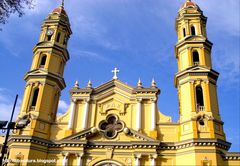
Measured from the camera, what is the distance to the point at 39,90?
27219mm

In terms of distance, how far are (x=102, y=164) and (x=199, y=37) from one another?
50.4ft

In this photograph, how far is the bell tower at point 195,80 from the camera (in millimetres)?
23719

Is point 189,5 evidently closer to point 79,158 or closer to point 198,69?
point 198,69

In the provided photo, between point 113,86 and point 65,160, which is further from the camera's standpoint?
point 113,86

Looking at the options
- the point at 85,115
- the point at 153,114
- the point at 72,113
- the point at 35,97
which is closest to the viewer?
the point at 153,114

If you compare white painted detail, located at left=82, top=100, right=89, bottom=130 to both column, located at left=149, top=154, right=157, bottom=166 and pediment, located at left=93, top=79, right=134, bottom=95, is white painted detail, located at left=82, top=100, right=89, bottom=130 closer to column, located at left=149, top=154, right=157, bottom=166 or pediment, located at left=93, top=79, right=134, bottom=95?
pediment, located at left=93, top=79, right=134, bottom=95

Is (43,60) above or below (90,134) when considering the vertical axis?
above

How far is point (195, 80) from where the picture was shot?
25.8 meters

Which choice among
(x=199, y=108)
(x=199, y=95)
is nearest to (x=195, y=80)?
(x=199, y=95)

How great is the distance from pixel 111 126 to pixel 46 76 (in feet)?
26.5

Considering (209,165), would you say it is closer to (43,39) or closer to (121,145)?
(121,145)

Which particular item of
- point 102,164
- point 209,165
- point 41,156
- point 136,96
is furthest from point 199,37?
point 41,156

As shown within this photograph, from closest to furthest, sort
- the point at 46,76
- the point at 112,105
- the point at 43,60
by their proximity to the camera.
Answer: the point at 112,105 < the point at 46,76 < the point at 43,60

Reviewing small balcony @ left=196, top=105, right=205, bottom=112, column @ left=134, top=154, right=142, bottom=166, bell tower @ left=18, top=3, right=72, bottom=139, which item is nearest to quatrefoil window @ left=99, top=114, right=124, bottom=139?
column @ left=134, top=154, right=142, bottom=166
